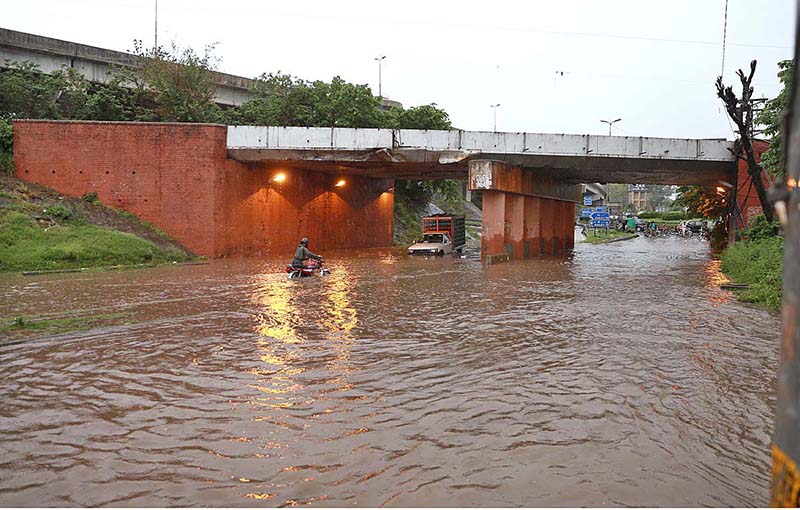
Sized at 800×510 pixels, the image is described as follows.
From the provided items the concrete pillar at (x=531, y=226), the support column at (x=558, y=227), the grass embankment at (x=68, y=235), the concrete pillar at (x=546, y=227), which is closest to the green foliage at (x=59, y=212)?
the grass embankment at (x=68, y=235)

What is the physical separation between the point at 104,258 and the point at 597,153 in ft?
67.8

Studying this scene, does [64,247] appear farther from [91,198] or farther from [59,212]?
[91,198]

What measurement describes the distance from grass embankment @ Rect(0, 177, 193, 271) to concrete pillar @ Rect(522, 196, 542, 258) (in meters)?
16.8

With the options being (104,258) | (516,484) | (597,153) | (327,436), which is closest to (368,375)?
(327,436)

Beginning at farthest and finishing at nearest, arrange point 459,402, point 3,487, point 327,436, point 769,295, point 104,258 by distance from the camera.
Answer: point 104,258 → point 769,295 → point 459,402 → point 327,436 → point 3,487

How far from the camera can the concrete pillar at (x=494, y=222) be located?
97.6 ft

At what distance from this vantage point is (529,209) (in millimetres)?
34781

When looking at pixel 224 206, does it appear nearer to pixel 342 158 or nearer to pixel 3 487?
pixel 342 158

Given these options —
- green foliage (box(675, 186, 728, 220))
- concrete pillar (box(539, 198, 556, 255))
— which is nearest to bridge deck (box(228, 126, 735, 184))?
concrete pillar (box(539, 198, 556, 255))

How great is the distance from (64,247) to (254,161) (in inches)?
375

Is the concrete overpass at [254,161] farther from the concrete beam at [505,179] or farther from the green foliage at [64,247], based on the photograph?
the green foliage at [64,247]

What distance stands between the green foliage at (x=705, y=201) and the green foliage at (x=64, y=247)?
33.4m

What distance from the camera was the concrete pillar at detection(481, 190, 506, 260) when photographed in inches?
1171

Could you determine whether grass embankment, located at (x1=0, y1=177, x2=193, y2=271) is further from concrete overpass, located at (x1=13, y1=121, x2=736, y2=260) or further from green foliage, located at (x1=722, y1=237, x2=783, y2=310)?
green foliage, located at (x1=722, y1=237, x2=783, y2=310)
